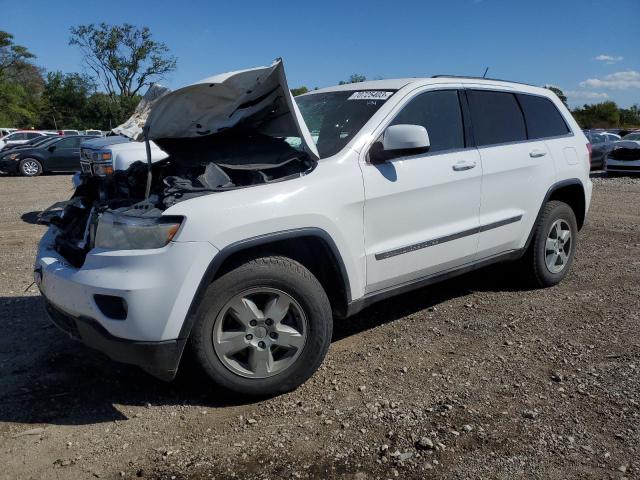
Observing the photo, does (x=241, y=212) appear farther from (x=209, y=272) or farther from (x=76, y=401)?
(x=76, y=401)

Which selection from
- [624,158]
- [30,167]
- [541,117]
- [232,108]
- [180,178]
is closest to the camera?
[180,178]

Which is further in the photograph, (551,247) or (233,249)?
(551,247)

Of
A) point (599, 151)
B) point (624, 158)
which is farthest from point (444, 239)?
point (599, 151)

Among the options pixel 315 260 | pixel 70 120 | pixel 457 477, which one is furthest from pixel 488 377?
pixel 70 120

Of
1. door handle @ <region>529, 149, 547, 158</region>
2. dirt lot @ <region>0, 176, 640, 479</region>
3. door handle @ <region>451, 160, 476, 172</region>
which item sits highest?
door handle @ <region>529, 149, 547, 158</region>

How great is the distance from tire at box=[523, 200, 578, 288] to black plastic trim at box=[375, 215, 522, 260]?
420mm

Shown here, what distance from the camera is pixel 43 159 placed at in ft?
60.5

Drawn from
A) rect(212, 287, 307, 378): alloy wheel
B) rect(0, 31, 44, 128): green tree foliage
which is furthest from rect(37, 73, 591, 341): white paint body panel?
rect(0, 31, 44, 128): green tree foliage

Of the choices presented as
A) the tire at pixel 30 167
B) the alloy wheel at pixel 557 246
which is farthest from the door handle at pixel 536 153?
the tire at pixel 30 167

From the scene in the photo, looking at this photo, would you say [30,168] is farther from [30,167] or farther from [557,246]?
[557,246]

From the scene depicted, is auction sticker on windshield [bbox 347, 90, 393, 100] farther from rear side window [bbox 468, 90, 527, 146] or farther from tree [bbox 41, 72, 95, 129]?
tree [bbox 41, 72, 95, 129]

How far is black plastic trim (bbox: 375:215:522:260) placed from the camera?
3.55 meters

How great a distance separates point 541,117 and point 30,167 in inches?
706

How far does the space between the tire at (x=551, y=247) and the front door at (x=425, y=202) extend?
0.96 meters
